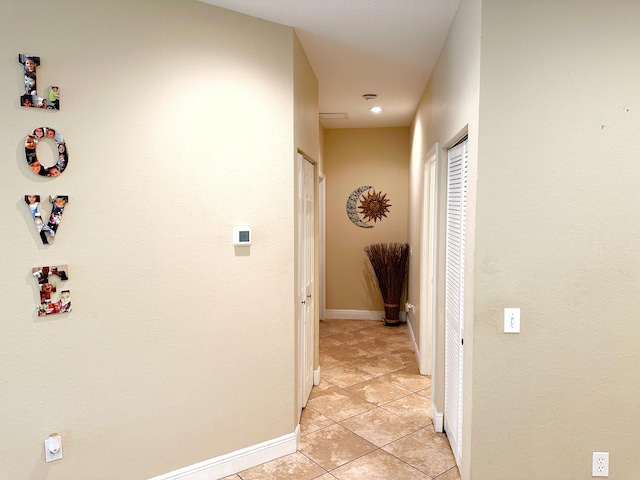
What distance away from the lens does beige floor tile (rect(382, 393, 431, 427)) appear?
346 cm

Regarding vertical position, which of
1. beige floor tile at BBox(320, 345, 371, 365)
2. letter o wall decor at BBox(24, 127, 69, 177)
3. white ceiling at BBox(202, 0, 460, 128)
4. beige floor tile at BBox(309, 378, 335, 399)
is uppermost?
white ceiling at BBox(202, 0, 460, 128)

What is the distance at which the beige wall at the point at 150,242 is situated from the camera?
83.1 inches

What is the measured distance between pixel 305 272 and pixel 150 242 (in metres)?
1.36

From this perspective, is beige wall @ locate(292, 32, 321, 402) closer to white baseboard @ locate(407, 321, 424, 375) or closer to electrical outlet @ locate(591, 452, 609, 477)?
white baseboard @ locate(407, 321, 424, 375)

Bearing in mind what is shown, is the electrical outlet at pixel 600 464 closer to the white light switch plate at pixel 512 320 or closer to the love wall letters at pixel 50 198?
the white light switch plate at pixel 512 320

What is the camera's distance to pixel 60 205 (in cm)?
215

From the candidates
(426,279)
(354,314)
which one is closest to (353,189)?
(354,314)

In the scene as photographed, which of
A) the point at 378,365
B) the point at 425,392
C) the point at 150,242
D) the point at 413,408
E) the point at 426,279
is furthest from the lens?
the point at 378,365

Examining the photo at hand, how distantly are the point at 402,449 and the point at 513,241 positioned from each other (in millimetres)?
1668

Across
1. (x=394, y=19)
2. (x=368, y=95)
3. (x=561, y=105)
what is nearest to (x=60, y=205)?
(x=394, y=19)

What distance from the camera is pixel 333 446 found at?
3070 millimetres

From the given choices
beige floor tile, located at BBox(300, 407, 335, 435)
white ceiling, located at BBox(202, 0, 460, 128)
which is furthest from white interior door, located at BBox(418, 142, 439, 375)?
beige floor tile, located at BBox(300, 407, 335, 435)

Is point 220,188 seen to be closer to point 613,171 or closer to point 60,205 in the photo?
point 60,205

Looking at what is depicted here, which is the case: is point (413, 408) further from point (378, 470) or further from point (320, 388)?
point (378, 470)
